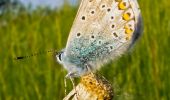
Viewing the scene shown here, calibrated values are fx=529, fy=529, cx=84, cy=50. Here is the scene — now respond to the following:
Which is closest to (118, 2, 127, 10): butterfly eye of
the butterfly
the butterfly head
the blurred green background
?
the butterfly

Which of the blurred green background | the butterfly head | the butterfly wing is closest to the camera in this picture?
the butterfly head

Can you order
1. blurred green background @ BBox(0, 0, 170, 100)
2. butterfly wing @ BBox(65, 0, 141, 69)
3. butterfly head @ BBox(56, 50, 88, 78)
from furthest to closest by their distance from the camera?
blurred green background @ BBox(0, 0, 170, 100) → butterfly wing @ BBox(65, 0, 141, 69) → butterfly head @ BBox(56, 50, 88, 78)

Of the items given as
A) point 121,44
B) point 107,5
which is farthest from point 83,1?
point 121,44

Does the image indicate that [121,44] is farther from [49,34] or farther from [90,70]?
[49,34]

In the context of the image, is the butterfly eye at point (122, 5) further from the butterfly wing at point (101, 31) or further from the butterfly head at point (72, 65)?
the butterfly head at point (72, 65)

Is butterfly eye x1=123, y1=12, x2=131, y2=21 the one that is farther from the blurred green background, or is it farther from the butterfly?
the blurred green background

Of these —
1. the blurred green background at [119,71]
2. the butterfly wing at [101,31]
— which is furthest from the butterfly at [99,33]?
the blurred green background at [119,71]

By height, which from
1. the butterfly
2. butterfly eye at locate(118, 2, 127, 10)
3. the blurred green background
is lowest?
the blurred green background
